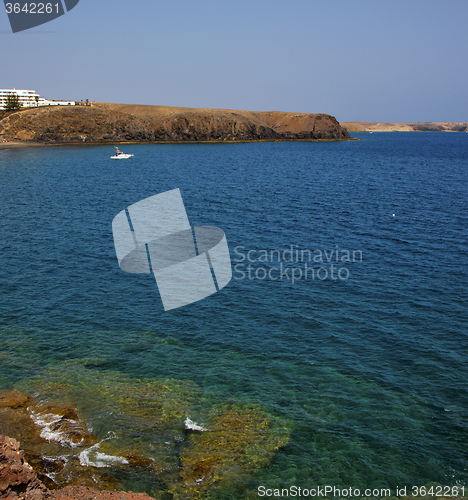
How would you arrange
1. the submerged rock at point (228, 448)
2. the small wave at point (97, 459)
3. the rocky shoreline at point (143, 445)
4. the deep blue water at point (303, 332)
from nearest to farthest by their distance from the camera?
the rocky shoreline at point (143, 445) → the submerged rock at point (228, 448) → the small wave at point (97, 459) → the deep blue water at point (303, 332)

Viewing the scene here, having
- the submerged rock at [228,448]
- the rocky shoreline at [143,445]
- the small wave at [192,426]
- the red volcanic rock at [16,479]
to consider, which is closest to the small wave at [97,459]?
the rocky shoreline at [143,445]

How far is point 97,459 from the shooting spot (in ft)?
53.3

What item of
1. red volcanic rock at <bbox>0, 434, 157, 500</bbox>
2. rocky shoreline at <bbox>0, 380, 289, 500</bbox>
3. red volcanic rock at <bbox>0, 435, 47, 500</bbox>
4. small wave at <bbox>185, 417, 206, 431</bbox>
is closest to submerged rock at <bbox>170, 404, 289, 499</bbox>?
rocky shoreline at <bbox>0, 380, 289, 500</bbox>

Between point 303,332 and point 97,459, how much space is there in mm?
14100

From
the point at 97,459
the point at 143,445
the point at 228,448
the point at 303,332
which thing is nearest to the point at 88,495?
the point at 97,459

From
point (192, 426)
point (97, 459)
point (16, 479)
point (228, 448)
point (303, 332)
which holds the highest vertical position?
point (16, 479)

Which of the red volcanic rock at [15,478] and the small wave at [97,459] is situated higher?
the red volcanic rock at [15,478]

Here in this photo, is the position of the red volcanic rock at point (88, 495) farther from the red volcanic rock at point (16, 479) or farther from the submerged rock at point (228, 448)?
the submerged rock at point (228, 448)

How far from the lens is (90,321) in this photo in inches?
1090

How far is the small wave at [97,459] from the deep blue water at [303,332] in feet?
8.12

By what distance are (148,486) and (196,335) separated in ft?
38.0

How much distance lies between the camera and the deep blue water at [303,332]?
17797 millimetres

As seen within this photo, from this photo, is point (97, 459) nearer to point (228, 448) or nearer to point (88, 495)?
point (88, 495)

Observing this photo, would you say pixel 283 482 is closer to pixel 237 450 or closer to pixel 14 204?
pixel 237 450
